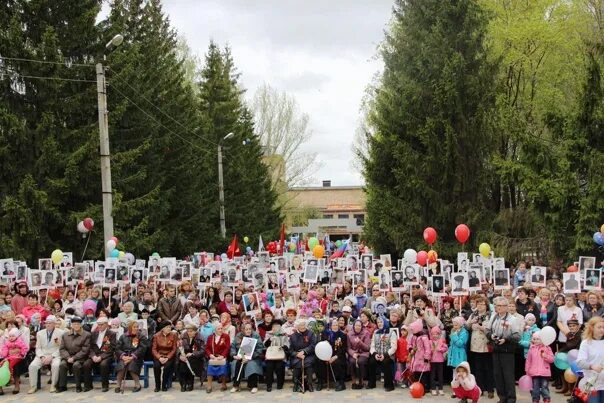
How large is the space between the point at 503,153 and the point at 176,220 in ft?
49.1

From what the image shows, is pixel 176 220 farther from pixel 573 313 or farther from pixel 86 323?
→ pixel 573 313

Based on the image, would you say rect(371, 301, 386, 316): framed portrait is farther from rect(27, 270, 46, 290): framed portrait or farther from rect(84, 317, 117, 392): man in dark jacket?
rect(27, 270, 46, 290): framed portrait

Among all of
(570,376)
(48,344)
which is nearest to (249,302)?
(48,344)

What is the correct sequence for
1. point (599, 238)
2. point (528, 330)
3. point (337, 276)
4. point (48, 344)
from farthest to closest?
point (599, 238) < point (337, 276) < point (48, 344) < point (528, 330)

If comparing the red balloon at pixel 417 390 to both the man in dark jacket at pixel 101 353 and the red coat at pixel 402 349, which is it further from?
the man in dark jacket at pixel 101 353

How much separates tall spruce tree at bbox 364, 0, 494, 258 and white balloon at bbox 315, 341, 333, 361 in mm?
14423

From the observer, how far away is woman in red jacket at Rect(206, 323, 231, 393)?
482 inches

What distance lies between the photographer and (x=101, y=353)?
1265 centimetres

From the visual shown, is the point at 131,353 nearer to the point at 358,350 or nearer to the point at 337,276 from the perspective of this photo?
the point at 358,350

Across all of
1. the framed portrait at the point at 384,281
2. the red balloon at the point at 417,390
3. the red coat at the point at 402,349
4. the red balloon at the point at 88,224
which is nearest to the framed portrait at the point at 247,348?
the red coat at the point at 402,349

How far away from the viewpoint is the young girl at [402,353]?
1181 centimetres

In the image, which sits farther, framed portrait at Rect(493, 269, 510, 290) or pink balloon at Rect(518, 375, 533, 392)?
framed portrait at Rect(493, 269, 510, 290)

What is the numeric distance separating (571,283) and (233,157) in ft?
104

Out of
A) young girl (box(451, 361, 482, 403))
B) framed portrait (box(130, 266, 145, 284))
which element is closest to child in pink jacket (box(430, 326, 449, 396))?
young girl (box(451, 361, 482, 403))
